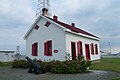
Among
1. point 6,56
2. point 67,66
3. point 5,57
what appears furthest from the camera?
point 6,56

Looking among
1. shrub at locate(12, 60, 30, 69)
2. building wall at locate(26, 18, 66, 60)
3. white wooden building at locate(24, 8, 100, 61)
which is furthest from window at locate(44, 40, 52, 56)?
shrub at locate(12, 60, 30, 69)

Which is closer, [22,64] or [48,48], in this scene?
[22,64]

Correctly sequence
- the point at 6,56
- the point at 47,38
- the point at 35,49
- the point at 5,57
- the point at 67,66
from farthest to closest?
the point at 6,56, the point at 5,57, the point at 35,49, the point at 47,38, the point at 67,66

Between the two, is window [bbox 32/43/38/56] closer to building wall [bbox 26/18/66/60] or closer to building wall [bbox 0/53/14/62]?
building wall [bbox 26/18/66/60]

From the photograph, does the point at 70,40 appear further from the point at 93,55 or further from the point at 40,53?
the point at 93,55

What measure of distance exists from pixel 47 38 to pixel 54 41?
1101 millimetres

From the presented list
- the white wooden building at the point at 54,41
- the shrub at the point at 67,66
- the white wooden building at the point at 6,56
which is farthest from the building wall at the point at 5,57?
the shrub at the point at 67,66

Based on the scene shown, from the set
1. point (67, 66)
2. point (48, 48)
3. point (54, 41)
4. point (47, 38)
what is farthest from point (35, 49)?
point (67, 66)

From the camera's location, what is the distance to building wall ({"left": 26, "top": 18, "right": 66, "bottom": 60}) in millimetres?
14523

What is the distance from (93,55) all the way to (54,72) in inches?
367

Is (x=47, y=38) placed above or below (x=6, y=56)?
above

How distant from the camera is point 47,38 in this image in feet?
52.3

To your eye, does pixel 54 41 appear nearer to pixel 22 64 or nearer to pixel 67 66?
pixel 22 64

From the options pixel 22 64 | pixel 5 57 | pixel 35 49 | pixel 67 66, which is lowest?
pixel 22 64
